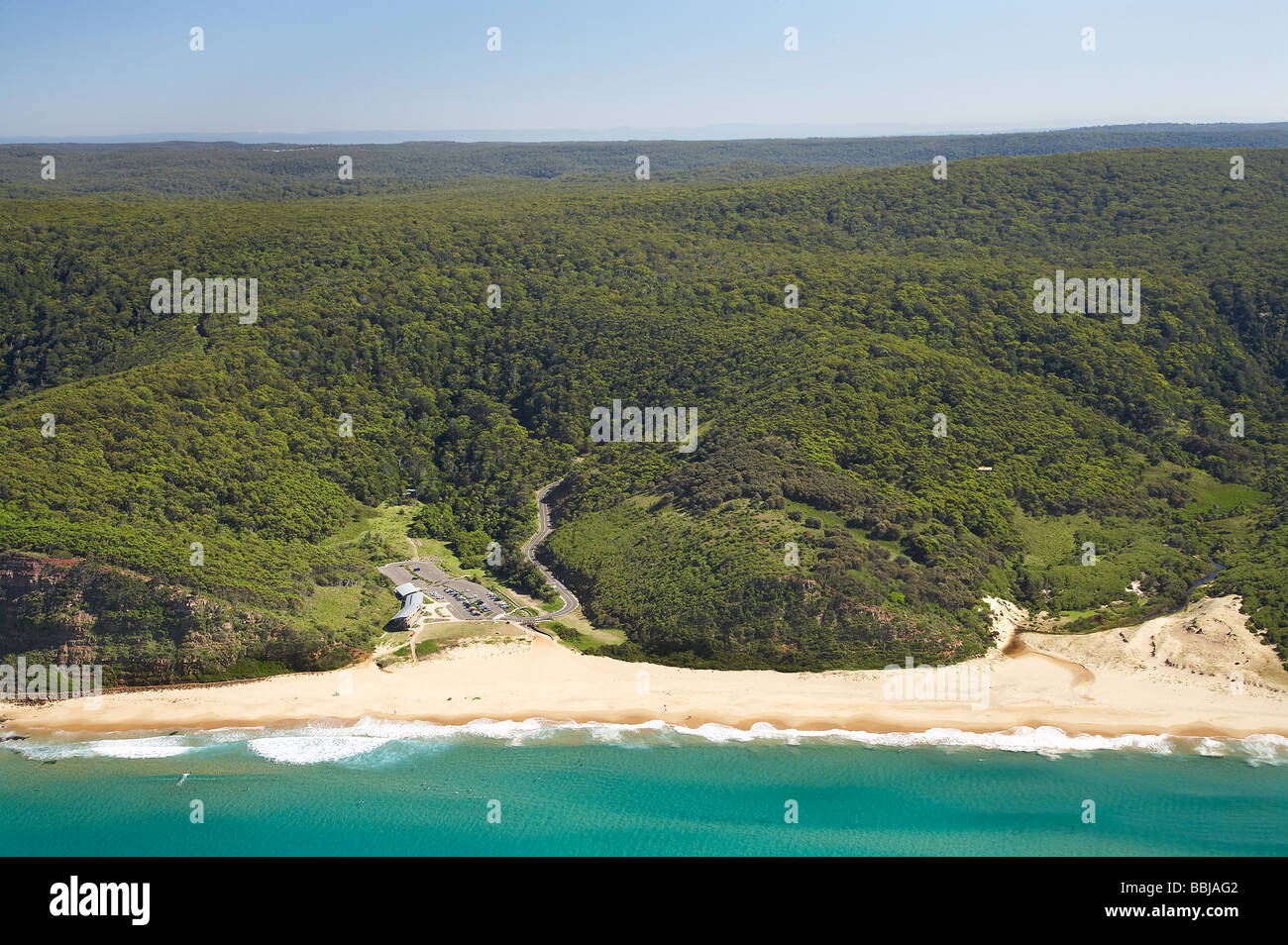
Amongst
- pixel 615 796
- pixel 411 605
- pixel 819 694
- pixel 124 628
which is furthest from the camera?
pixel 411 605

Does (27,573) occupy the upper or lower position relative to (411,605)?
upper

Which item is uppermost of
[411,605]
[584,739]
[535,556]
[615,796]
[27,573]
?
[27,573]

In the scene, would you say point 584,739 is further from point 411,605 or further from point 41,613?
point 41,613

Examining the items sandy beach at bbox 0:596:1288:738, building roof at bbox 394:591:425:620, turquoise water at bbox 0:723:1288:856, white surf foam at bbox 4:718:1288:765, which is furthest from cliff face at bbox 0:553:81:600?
building roof at bbox 394:591:425:620

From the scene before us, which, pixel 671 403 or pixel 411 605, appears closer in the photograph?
pixel 411 605

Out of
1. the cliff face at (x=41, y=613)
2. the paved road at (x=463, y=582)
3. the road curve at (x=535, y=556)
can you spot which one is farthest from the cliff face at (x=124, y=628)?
the road curve at (x=535, y=556)

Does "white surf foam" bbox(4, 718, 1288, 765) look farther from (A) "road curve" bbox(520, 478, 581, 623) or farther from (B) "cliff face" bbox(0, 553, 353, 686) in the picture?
(A) "road curve" bbox(520, 478, 581, 623)

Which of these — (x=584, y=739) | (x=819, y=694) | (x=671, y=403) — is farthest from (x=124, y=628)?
(x=671, y=403)
